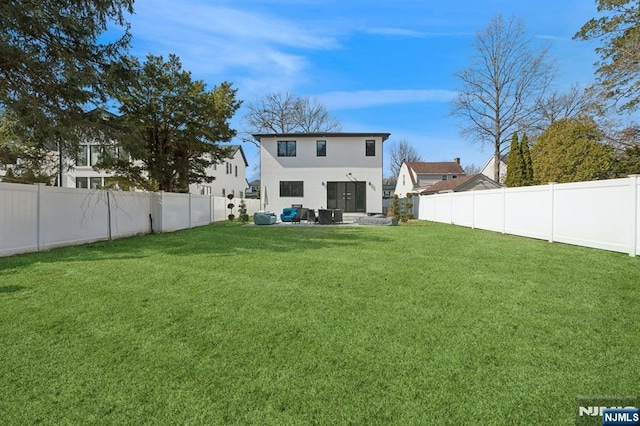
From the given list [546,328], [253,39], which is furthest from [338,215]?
[546,328]

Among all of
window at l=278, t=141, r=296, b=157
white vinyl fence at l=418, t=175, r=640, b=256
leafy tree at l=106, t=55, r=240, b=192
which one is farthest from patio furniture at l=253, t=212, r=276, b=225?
white vinyl fence at l=418, t=175, r=640, b=256

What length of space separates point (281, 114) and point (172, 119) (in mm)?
22627

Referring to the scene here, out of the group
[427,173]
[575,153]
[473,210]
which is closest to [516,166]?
[575,153]

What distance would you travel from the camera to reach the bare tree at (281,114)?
1421 inches

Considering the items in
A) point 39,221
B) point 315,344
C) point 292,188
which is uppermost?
point 292,188

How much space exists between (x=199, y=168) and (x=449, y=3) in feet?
42.3

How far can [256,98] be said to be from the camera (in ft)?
117

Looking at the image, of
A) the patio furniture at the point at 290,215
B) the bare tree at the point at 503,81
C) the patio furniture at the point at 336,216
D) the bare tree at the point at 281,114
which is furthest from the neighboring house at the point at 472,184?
the patio furniture at the point at 290,215

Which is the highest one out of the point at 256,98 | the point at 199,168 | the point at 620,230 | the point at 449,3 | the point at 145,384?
the point at 256,98

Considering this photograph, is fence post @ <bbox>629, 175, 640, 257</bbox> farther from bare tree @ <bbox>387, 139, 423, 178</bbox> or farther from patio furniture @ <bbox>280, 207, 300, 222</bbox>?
bare tree @ <bbox>387, 139, 423, 178</bbox>

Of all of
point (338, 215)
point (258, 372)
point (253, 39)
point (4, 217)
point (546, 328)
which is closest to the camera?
point (258, 372)

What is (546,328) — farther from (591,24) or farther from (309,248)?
(591,24)

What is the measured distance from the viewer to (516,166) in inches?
845

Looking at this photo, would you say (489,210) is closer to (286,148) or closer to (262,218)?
(262,218)
